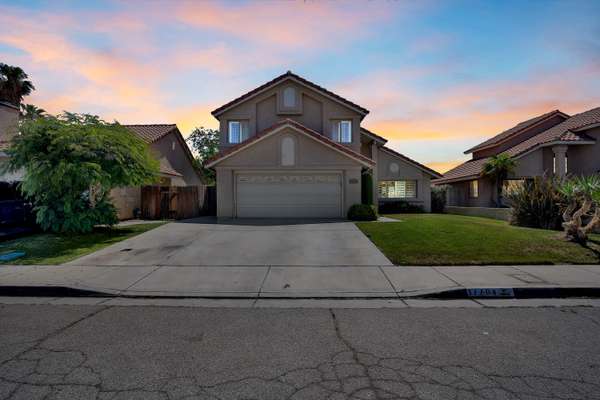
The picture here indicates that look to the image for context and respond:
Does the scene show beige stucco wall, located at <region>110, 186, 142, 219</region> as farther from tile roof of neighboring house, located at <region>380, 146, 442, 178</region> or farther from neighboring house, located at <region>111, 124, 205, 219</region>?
tile roof of neighboring house, located at <region>380, 146, 442, 178</region>

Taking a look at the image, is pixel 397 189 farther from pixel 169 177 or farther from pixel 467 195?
pixel 169 177

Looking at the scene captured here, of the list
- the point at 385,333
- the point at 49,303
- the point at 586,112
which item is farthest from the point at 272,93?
the point at 586,112

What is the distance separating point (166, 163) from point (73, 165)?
1202 centimetres

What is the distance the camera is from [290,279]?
23.0ft

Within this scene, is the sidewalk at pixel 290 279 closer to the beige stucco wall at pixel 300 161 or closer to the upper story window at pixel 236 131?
the beige stucco wall at pixel 300 161

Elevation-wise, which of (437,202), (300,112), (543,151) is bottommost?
(437,202)

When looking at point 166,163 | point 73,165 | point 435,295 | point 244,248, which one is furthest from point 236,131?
point 435,295

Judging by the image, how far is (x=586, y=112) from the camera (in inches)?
964

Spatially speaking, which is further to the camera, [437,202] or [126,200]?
[437,202]

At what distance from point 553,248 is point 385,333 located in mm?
7479

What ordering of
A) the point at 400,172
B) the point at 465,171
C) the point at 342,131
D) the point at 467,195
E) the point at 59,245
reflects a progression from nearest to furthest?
the point at 59,245 < the point at 342,131 < the point at 400,172 < the point at 467,195 < the point at 465,171

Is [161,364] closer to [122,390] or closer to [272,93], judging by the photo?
[122,390]

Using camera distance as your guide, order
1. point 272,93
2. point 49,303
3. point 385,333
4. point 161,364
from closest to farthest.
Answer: point 161,364 < point 385,333 < point 49,303 < point 272,93

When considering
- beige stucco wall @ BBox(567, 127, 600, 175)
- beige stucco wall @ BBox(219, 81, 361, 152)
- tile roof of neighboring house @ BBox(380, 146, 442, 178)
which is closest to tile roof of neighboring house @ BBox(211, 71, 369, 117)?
beige stucco wall @ BBox(219, 81, 361, 152)
